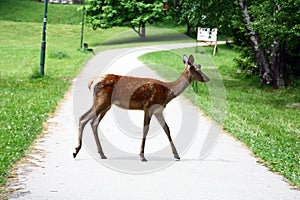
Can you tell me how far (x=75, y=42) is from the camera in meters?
53.8

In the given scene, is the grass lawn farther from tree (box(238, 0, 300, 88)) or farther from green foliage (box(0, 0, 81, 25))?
tree (box(238, 0, 300, 88))

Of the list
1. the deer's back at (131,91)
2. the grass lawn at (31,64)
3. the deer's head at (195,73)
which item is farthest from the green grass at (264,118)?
the grass lawn at (31,64)

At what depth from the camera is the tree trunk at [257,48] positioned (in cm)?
2342

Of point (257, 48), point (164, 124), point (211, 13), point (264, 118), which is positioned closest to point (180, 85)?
point (164, 124)

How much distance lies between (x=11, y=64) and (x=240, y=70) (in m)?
11.7

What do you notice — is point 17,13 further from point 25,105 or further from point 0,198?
point 0,198

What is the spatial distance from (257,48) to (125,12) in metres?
32.2

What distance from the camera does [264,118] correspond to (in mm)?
16016

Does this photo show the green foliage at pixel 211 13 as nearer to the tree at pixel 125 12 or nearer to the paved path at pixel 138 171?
the paved path at pixel 138 171

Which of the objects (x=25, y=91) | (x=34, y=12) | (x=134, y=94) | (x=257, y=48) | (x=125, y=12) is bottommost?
(x=34, y=12)

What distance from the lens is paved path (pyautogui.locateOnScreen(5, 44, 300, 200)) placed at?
7621 mm

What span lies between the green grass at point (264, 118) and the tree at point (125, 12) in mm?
24961

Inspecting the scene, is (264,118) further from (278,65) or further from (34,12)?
(34,12)

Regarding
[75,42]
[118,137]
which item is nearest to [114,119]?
[118,137]
